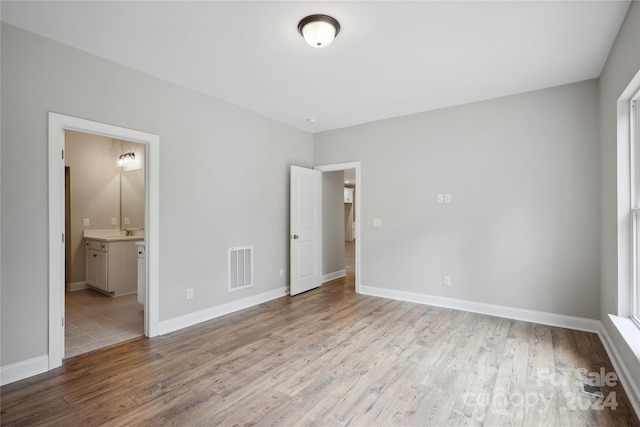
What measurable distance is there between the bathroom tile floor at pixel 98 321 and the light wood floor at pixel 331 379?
0.84 ft

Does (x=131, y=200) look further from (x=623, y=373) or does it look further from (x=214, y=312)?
(x=623, y=373)

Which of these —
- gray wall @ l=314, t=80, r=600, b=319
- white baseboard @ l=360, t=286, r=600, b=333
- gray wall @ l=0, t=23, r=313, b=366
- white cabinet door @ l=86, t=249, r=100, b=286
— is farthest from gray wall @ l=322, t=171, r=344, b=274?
white cabinet door @ l=86, t=249, r=100, b=286

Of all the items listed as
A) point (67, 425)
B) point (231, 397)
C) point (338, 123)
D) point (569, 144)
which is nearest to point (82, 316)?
point (67, 425)

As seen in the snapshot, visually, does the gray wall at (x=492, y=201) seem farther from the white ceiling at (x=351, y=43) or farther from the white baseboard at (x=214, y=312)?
the white baseboard at (x=214, y=312)

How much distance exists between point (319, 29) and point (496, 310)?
3.64m

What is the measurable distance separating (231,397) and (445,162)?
142 inches

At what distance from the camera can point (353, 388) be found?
87.7 inches

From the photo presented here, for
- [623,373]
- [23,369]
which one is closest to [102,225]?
[23,369]

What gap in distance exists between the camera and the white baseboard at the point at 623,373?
6.49 feet

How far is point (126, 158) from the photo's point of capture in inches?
212

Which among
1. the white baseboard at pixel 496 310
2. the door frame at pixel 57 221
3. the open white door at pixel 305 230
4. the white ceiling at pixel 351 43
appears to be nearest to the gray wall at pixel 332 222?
the open white door at pixel 305 230

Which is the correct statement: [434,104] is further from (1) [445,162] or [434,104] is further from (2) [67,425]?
(2) [67,425]

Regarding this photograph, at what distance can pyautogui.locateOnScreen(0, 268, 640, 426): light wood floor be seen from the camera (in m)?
1.92

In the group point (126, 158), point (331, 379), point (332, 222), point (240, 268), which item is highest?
point (126, 158)
